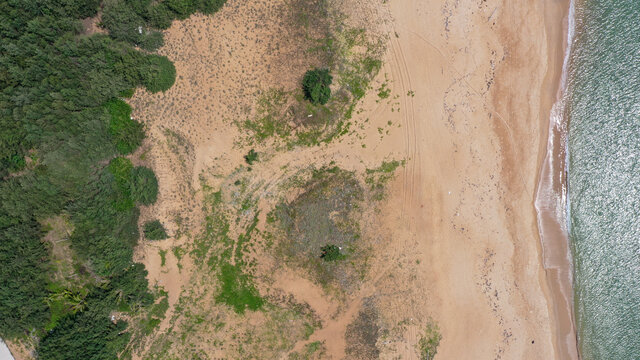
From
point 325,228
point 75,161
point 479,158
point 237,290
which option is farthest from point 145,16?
point 479,158

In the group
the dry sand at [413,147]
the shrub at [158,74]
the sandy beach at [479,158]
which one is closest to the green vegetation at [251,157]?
the dry sand at [413,147]

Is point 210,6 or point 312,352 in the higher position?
point 210,6

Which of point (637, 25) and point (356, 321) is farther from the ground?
point (637, 25)

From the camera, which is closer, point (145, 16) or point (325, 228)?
point (145, 16)

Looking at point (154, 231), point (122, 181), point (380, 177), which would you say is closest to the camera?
point (122, 181)

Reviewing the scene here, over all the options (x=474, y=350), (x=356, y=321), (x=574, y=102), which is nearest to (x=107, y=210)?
(x=356, y=321)

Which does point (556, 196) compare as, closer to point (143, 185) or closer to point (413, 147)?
point (413, 147)

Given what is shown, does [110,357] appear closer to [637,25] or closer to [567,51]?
[567,51]
